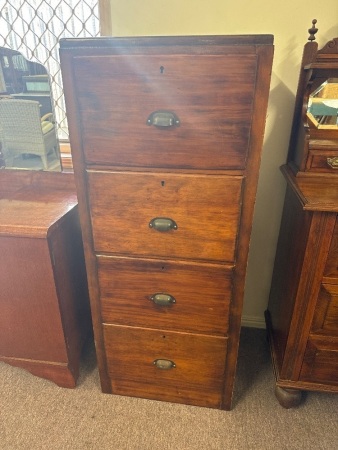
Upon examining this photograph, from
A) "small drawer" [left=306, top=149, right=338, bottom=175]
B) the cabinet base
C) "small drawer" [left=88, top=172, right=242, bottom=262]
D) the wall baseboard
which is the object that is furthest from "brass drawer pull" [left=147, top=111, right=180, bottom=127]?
the wall baseboard

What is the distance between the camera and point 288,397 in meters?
1.23

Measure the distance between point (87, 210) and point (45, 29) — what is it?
99 centimetres

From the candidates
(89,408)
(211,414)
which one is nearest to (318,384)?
(211,414)

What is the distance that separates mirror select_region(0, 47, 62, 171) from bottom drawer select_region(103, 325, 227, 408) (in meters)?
0.78

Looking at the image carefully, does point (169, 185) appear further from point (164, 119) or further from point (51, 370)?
point (51, 370)

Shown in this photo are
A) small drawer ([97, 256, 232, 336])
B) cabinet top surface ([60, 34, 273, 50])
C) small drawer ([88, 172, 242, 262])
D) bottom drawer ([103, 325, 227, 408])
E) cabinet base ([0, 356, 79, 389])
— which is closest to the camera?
cabinet top surface ([60, 34, 273, 50])

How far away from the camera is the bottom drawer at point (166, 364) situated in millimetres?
1143

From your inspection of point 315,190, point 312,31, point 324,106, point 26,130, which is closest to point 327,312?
point 315,190

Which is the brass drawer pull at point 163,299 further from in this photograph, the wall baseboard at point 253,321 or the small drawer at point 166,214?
the wall baseboard at point 253,321

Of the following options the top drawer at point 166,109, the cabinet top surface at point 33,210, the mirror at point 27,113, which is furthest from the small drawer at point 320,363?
the mirror at point 27,113

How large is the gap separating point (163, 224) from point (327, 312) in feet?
2.04

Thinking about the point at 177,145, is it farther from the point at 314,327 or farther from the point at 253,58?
the point at 314,327

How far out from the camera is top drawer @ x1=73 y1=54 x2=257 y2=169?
782 millimetres

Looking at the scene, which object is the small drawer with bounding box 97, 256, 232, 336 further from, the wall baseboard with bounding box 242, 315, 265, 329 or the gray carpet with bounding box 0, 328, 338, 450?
the wall baseboard with bounding box 242, 315, 265, 329
